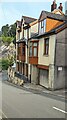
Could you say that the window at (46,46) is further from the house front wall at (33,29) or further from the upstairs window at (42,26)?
the house front wall at (33,29)

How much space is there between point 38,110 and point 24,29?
79.0 feet

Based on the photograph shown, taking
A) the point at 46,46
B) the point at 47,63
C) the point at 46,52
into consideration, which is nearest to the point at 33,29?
the point at 46,46

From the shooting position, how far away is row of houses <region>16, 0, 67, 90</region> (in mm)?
22625

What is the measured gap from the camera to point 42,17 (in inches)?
1076

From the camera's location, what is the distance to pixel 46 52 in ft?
81.5

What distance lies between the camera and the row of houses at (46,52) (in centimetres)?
2262

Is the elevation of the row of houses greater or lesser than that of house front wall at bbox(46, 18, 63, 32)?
lesser

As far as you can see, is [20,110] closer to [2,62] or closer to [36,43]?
[36,43]

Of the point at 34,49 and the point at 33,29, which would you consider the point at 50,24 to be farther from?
the point at 33,29

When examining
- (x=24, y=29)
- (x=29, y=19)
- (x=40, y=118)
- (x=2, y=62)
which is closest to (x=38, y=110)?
(x=40, y=118)

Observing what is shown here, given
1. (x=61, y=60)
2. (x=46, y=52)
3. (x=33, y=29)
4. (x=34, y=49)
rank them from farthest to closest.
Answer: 1. (x=33, y=29)
2. (x=34, y=49)
3. (x=46, y=52)
4. (x=61, y=60)

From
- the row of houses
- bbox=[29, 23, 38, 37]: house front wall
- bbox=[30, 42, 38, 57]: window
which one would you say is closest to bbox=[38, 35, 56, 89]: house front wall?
the row of houses

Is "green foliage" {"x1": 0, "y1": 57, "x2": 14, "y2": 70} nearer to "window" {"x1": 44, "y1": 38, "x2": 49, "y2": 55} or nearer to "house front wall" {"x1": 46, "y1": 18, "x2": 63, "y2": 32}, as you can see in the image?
"house front wall" {"x1": 46, "y1": 18, "x2": 63, "y2": 32}

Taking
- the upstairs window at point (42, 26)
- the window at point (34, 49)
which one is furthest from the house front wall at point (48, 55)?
the upstairs window at point (42, 26)
